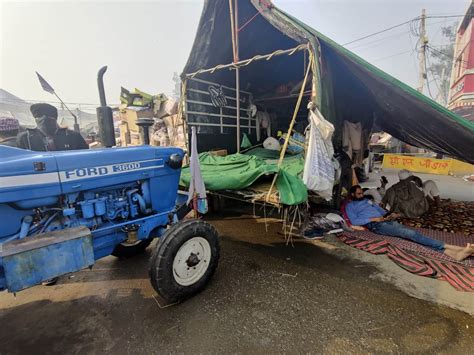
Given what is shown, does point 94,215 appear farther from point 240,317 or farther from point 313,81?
→ point 313,81

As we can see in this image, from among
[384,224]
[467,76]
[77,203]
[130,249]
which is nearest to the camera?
[77,203]

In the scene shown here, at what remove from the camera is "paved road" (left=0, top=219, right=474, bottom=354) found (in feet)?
6.36

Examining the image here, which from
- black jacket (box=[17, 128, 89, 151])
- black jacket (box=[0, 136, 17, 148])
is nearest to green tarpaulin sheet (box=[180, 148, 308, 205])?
black jacket (box=[17, 128, 89, 151])

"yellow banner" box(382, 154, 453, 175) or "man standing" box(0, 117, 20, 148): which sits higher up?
"man standing" box(0, 117, 20, 148)

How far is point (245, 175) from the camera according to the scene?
341 centimetres

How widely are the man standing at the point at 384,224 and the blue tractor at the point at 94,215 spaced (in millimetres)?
2803

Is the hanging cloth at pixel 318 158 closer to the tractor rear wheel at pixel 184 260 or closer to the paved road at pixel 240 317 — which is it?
the paved road at pixel 240 317

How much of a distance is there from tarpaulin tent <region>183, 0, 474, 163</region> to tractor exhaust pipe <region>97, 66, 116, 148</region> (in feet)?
8.22

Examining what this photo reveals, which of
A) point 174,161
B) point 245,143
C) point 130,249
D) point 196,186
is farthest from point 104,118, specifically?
point 245,143

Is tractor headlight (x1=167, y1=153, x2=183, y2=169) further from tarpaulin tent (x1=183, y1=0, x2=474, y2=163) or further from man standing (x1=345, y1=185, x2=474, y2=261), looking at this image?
man standing (x1=345, y1=185, x2=474, y2=261)

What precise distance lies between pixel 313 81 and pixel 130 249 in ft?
10.9

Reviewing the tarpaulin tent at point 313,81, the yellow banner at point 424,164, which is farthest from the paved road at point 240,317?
the yellow banner at point 424,164

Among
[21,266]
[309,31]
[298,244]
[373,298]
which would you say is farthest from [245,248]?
[309,31]

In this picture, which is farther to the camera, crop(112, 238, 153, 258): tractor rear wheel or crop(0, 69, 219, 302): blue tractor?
crop(112, 238, 153, 258): tractor rear wheel
